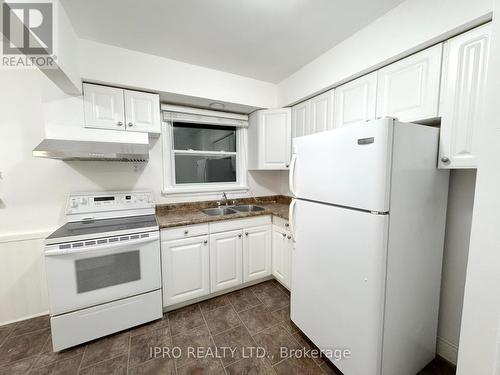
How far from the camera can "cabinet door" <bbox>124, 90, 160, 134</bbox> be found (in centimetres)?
196

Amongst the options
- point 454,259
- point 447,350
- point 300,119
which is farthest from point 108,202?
point 447,350

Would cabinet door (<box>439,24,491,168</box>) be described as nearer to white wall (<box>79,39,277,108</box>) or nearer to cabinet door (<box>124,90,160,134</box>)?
white wall (<box>79,39,277,108</box>)

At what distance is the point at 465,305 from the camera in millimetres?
866

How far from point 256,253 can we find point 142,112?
195 cm

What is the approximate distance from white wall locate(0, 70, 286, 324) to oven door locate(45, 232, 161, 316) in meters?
0.68

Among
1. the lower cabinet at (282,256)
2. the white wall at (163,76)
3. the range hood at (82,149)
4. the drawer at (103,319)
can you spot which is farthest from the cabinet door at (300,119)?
the drawer at (103,319)

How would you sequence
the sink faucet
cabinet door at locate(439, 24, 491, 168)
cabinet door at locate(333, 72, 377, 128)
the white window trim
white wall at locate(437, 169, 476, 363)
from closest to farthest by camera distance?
cabinet door at locate(439, 24, 491, 168) → white wall at locate(437, 169, 476, 363) → cabinet door at locate(333, 72, 377, 128) → the white window trim → the sink faucet

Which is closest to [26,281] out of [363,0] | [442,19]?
[363,0]

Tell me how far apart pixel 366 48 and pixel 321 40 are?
1.29ft

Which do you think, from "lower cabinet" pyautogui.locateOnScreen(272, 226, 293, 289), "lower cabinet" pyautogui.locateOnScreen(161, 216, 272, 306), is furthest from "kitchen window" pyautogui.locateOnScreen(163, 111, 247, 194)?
"lower cabinet" pyautogui.locateOnScreen(272, 226, 293, 289)

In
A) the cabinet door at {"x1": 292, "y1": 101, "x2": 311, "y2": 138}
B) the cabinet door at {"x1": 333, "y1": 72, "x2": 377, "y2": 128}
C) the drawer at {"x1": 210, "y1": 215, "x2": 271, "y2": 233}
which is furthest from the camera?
the cabinet door at {"x1": 292, "y1": 101, "x2": 311, "y2": 138}

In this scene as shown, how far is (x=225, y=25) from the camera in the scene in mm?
1604

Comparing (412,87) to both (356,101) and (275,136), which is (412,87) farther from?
(275,136)

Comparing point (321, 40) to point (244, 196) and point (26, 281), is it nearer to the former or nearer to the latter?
point (244, 196)
